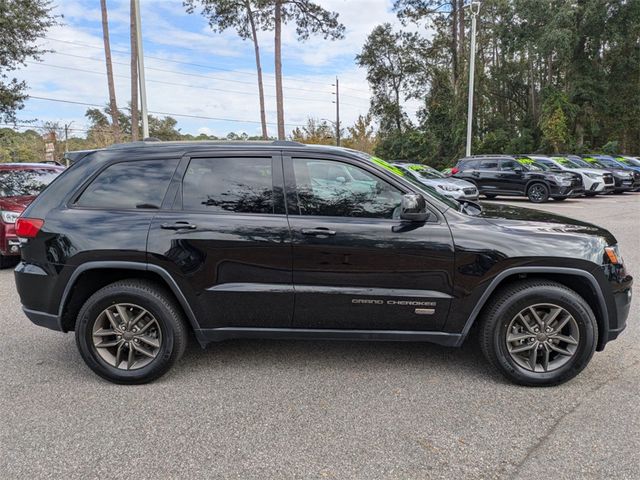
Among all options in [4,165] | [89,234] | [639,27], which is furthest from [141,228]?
[639,27]

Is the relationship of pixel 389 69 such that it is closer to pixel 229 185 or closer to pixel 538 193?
pixel 538 193

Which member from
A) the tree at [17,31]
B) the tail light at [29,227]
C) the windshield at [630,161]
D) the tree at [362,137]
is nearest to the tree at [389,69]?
the tree at [362,137]

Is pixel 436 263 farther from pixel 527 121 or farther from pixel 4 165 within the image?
pixel 527 121

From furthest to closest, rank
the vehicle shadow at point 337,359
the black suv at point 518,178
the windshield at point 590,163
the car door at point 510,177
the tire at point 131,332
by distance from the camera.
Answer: the windshield at point 590,163
the car door at point 510,177
the black suv at point 518,178
the vehicle shadow at point 337,359
the tire at point 131,332

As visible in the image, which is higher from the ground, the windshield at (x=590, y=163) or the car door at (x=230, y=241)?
the windshield at (x=590, y=163)

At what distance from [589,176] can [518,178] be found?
3419mm

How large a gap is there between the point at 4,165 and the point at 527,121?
1396 inches

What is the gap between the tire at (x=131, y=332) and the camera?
10.9ft

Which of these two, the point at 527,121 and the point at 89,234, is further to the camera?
the point at 527,121

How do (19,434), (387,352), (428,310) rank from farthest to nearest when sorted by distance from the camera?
1. (387,352)
2. (428,310)
3. (19,434)

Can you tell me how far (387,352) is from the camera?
12.7 feet

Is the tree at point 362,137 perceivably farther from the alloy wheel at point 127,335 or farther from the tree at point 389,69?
the alloy wheel at point 127,335

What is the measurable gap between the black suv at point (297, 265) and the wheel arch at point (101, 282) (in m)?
0.01

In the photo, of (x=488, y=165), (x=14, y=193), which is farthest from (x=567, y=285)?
(x=488, y=165)
